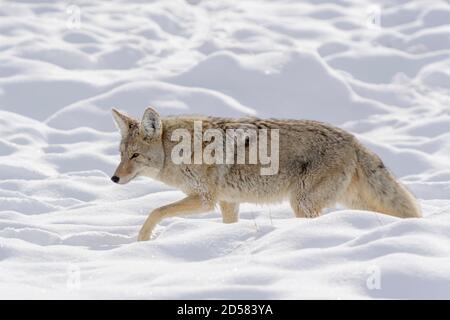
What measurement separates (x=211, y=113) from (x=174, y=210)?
5.76 meters

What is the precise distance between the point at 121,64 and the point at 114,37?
127cm

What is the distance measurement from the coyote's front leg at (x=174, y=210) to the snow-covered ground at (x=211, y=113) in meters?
0.14

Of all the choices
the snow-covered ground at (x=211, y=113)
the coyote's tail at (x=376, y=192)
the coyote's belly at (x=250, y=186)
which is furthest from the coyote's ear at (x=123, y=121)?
the coyote's tail at (x=376, y=192)

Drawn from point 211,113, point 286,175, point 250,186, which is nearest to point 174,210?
point 250,186

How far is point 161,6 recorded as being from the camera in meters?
18.0

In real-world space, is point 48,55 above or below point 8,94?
above

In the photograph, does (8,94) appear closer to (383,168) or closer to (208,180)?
(208,180)

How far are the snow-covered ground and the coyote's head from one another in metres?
0.54

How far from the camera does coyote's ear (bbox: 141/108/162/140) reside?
7.74 metres

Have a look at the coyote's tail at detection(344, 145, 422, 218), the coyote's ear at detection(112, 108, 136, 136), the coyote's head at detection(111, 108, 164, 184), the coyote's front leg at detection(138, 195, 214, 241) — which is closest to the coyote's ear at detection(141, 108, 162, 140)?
the coyote's head at detection(111, 108, 164, 184)

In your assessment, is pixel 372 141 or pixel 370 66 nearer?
pixel 372 141

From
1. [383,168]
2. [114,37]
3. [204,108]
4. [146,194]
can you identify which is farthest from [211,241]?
[114,37]

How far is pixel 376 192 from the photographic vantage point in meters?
7.29
